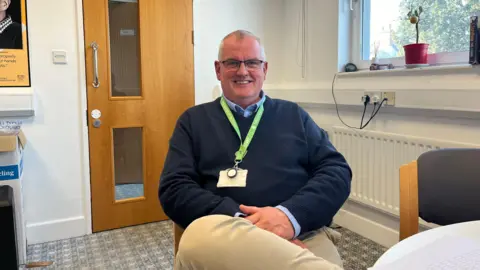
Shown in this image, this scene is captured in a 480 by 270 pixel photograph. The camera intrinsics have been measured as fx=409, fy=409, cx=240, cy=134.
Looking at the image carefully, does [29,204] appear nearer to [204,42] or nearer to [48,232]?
[48,232]

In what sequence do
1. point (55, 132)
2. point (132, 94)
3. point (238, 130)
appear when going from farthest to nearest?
point (132, 94), point (55, 132), point (238, 130)

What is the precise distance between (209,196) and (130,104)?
5.99ft

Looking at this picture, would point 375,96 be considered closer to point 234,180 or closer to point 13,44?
point 234,180

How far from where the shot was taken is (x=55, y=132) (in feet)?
9.37

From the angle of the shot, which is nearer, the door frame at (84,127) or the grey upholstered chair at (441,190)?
the grey upholstered chair at (441,190)

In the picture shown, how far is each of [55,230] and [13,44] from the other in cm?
130

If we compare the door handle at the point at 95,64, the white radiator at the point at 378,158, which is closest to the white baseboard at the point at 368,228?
the white radiator at the point at 378,158

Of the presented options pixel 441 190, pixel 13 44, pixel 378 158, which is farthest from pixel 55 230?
pixel 441 190

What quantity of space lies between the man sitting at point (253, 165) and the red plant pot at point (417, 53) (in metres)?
1.10

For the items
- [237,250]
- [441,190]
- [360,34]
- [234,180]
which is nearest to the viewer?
[237,250]

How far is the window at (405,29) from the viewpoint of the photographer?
2.33m

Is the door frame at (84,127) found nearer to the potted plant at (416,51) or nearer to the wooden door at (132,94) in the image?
the wooden door at (132,94)

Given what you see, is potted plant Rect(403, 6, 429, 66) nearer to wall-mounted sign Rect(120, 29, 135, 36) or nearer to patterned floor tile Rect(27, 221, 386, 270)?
patterned floor tile Rect(27, 221, 386, 270)

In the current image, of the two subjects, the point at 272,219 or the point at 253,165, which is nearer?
the point at 272,219
